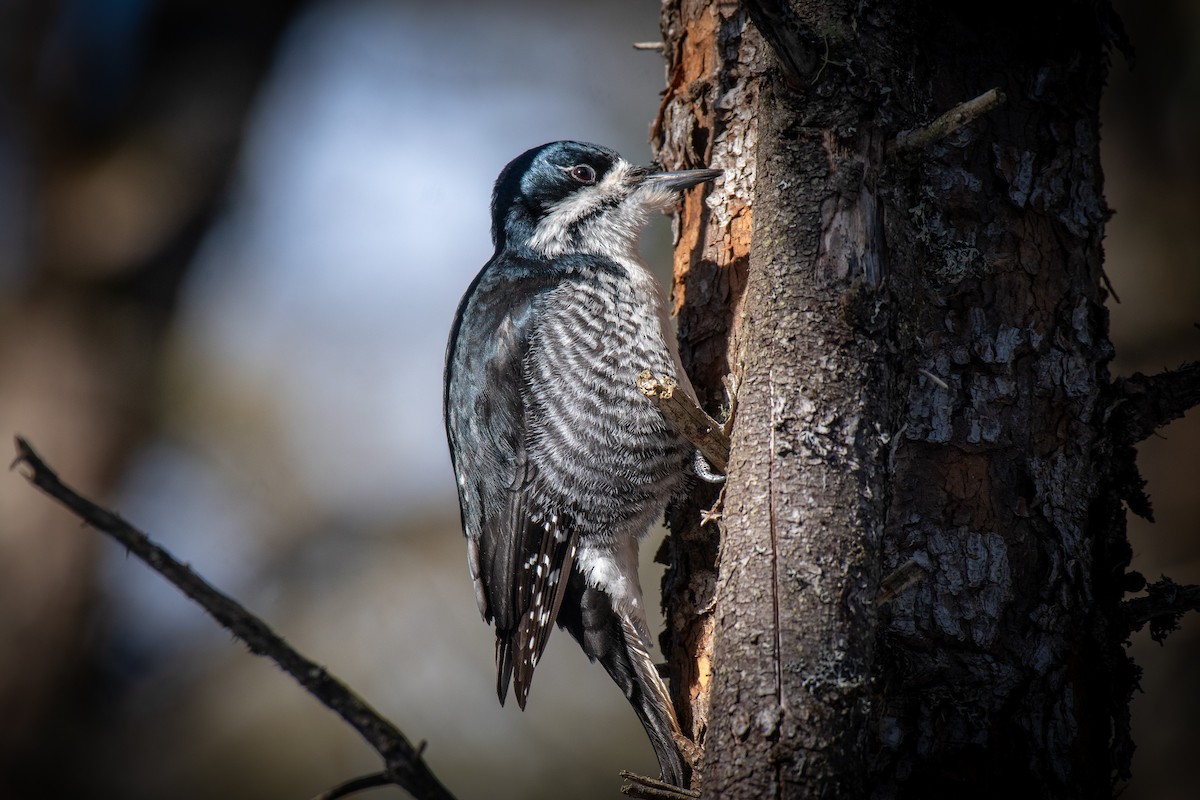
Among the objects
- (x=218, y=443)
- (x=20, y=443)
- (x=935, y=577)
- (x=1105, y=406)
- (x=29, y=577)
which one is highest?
(x=218, y=443)

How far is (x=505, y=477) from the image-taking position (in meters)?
2.76

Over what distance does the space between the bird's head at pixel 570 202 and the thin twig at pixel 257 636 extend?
1.93 metres

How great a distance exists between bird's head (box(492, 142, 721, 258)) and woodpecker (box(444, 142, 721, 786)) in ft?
0.04

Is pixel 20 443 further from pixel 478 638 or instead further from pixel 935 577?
pixel 478 638

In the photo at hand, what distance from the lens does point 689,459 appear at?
2.62 m

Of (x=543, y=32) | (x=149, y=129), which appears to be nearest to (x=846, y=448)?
(x=149, y=129)

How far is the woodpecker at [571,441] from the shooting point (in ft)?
8.64

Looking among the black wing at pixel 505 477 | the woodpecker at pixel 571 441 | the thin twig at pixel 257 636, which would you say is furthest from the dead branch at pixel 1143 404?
the thin twig at pixel 257 636

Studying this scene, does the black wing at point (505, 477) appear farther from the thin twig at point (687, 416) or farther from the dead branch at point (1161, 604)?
the dead branch at point (1161, 604)

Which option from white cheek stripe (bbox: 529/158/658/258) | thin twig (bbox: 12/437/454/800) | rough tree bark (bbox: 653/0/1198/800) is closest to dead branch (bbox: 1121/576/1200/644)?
rough tree bark (bbox: 653/0/1198/800)

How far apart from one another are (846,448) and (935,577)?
0.55 m

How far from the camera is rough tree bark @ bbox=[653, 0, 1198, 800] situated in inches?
57.6

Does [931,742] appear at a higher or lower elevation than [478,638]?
lower

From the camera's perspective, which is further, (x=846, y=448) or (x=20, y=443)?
(x=846, y=448)
